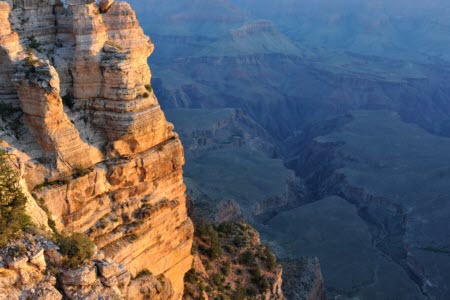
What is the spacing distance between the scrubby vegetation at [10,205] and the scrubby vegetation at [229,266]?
539 inches

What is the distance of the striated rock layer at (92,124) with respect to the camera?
56.5 ft

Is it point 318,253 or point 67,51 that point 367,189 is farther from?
point 67,51

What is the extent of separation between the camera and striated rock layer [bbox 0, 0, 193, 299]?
1723cm

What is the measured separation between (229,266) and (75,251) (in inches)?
727

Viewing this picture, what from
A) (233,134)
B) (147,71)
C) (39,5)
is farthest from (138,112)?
(233,134)

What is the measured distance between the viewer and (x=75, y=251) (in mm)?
12258

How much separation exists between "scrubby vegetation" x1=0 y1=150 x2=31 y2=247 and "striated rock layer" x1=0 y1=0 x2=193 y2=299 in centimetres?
356

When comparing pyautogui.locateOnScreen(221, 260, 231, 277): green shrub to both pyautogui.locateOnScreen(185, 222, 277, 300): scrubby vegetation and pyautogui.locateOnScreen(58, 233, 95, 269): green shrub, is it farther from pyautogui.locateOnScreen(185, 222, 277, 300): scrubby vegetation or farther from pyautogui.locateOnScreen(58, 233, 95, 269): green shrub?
pyautogui.locateOnScreen(58, 233, 95, 269): green shrub

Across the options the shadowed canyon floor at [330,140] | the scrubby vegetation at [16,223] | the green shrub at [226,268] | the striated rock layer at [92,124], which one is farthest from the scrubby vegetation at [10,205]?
the shadowed canyon floor at [330,140]

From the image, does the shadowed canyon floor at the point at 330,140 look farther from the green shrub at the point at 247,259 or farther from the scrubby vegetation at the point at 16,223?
the scrubby vegetation at the point at 16,223

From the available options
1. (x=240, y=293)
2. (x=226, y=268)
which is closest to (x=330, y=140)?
(x=226, y=268)

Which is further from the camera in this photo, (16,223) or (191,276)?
(191,276)

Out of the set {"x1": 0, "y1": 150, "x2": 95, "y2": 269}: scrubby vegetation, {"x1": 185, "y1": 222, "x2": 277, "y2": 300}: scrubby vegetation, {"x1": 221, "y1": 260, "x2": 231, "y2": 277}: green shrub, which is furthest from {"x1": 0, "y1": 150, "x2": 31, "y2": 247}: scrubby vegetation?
{"x1": 221, "y1": 260, "x2": 231, "y2": 277}: green shrub

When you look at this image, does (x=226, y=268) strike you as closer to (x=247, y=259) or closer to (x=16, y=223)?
(x=247, y=259)
